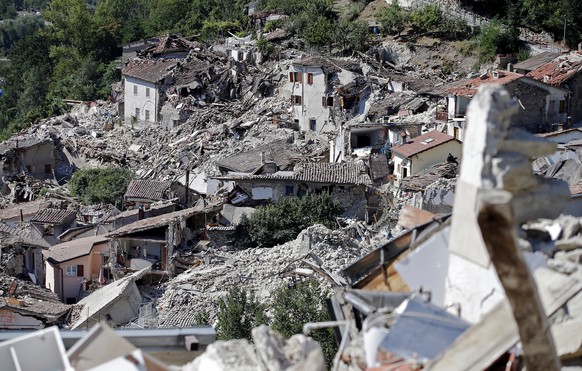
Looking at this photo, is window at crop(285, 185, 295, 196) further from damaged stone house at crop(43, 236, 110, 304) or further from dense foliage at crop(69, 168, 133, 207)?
dense foliage at crop(69, 168, 133, 207)

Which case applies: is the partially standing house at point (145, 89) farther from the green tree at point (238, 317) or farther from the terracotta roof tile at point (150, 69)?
the green tree at point (238, 317)

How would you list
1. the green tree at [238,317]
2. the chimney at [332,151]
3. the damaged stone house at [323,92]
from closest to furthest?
the green tree at [238,317] < the chimney at [332,151] < the damaged stone house at [323,92]

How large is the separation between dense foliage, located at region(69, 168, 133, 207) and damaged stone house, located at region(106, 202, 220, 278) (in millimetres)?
9259

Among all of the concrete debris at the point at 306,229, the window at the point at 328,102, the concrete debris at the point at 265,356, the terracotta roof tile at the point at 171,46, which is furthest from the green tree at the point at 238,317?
the terracotta roof tile at the point at 171,46

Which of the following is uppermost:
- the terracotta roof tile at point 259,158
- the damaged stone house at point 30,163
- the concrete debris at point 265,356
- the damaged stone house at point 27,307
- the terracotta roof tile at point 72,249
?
the concrete debris at point 265,356

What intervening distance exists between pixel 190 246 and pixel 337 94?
43.5 feet

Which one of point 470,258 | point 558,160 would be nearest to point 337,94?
point 558,160

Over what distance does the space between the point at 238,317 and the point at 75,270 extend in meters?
8.96

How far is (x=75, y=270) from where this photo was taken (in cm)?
2616

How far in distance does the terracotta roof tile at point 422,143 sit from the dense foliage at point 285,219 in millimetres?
3092

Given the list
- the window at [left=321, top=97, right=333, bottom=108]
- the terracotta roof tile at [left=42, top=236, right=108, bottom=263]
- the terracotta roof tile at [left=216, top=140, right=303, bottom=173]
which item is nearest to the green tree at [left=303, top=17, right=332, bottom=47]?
the window at [left=321, top=97, right=333, bottom=108]

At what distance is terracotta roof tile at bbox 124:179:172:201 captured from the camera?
33.3 m

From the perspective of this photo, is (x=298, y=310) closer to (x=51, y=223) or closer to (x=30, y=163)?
(x=51, y=223)

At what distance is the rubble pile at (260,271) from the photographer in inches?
843
